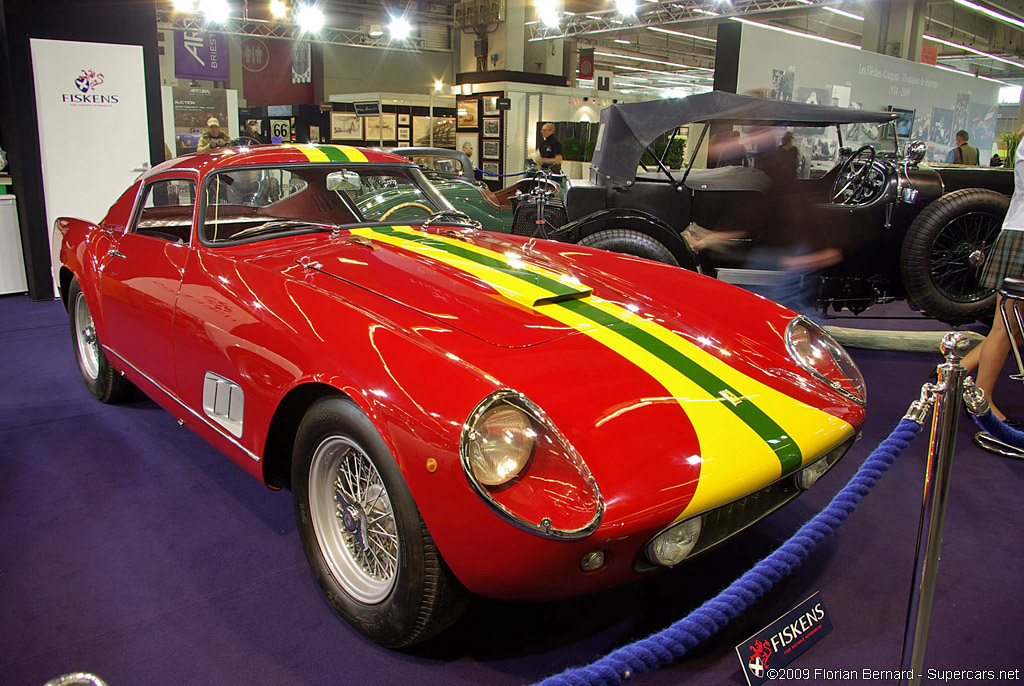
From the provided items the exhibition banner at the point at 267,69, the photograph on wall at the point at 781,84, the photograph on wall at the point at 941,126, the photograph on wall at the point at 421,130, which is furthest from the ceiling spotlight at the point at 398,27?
the photograph on wall at the point at 941,126

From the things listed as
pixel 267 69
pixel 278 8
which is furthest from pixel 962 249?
pixel 267 69

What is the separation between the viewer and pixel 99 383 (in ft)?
12.0

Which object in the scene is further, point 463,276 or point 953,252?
point 953,252

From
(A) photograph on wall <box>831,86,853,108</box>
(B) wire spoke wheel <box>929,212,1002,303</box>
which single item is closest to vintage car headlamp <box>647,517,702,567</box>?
(B) wire spoke wheel <box>929,212,1002,303</box>

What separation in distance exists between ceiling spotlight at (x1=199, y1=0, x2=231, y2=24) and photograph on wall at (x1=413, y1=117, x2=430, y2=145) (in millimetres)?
5293

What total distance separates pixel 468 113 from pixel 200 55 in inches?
294

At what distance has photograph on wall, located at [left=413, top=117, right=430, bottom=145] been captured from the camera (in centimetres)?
1449

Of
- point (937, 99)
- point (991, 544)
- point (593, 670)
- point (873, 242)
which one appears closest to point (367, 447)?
point (593, 670)

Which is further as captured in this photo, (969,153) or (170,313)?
(969,153)

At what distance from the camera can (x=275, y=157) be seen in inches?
116

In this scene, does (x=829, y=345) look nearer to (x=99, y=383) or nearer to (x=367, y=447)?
(x=367, y=447)

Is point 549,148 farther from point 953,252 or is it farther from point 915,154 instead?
point 953,252

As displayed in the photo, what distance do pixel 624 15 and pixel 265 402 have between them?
644 inches

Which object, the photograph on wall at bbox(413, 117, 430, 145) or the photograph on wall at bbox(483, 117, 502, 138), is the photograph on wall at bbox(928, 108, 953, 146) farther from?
the photograph on wall at bbox(413, 117, 430, 145)
